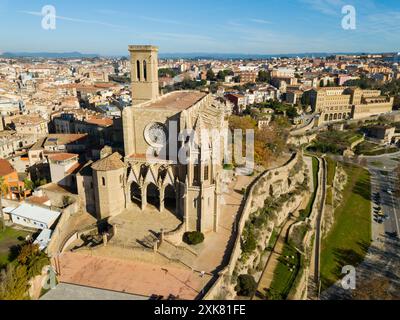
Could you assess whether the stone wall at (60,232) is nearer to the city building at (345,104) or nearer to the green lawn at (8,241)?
the green lawn at (8,241)

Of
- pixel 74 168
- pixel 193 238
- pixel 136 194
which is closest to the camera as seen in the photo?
pixel 193 238

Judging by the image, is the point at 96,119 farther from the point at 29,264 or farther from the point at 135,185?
the point at 29,264

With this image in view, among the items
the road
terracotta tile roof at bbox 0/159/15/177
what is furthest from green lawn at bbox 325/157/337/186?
terracotta tile roof at bbox 0/159/15/177

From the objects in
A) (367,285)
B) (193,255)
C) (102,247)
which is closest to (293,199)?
(367,285)

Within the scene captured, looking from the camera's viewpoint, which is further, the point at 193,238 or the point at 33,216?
the point at 33,216

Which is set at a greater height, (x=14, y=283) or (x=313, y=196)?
(x=14, y=283)

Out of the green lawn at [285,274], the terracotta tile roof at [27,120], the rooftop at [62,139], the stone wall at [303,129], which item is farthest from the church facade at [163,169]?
the stone wall at [303,129]

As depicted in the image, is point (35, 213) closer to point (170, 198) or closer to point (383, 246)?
point (170, 198)

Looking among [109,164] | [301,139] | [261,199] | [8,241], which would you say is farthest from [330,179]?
[8,241]
